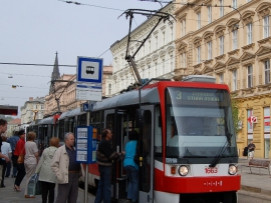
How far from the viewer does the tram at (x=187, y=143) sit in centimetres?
872

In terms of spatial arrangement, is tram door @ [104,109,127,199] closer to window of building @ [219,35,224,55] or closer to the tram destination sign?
the tram destination sign

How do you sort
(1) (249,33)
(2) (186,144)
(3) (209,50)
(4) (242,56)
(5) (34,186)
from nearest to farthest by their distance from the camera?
1. (2) (186,144)
2. (5) (34,186)
3. (1) (249,33)
4. (4) (242,56)
5. (3) (209,50)

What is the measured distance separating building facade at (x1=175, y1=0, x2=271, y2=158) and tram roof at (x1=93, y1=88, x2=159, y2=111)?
19.4 metres

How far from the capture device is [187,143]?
880 centimetres

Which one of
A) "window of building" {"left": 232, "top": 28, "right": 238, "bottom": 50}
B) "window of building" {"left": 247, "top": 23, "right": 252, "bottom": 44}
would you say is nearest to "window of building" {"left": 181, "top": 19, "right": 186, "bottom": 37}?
"window of building" {"left": 232, "top": 28, "right": 238, "bottom": 50}

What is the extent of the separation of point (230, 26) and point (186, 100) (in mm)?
32416

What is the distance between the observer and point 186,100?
9219 millimetres

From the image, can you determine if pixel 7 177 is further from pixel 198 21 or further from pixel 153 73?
pixel 153 73

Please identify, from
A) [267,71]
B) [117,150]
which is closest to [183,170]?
[117,150]

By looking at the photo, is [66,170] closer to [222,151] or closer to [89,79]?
[89,79]

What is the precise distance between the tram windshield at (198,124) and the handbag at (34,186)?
125 inches

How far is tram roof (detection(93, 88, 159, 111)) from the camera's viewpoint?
938cm

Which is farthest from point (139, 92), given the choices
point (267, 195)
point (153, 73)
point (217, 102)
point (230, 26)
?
point (153, 73)

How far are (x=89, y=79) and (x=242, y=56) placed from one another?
101ft
